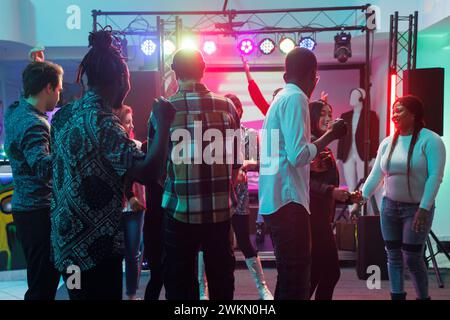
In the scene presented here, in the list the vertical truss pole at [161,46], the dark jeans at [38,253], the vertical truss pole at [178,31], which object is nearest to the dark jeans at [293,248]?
the dark jeans at [38,253]

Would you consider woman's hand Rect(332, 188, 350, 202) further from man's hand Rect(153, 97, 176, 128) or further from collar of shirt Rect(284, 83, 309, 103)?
man's hand Rect(153, 97, 176, 128)

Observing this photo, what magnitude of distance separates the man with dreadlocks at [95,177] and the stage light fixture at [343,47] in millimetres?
4650

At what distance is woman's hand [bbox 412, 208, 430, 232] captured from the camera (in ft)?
9.34

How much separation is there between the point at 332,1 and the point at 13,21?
428cm

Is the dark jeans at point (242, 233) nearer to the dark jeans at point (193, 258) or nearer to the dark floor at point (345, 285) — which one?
the dark floor at point (345, 285)

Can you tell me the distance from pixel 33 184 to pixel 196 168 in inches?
27.8

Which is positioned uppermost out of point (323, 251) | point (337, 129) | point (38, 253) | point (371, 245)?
point (337, 129)

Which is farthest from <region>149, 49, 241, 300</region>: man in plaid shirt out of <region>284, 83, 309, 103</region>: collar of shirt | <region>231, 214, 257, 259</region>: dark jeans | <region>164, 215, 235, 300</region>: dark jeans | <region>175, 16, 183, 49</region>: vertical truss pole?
<region>175, 16, 183, 49</region>: vertical truss pole

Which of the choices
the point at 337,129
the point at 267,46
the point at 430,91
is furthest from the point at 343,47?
the point at 337,129

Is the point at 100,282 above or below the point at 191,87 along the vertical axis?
below

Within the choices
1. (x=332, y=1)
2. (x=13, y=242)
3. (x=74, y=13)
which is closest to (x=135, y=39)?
(x=74, y=13)

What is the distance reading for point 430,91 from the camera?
15.3 ft

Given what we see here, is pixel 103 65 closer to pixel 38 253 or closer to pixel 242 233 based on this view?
pixel 38 253

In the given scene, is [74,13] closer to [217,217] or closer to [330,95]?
[330,95]
